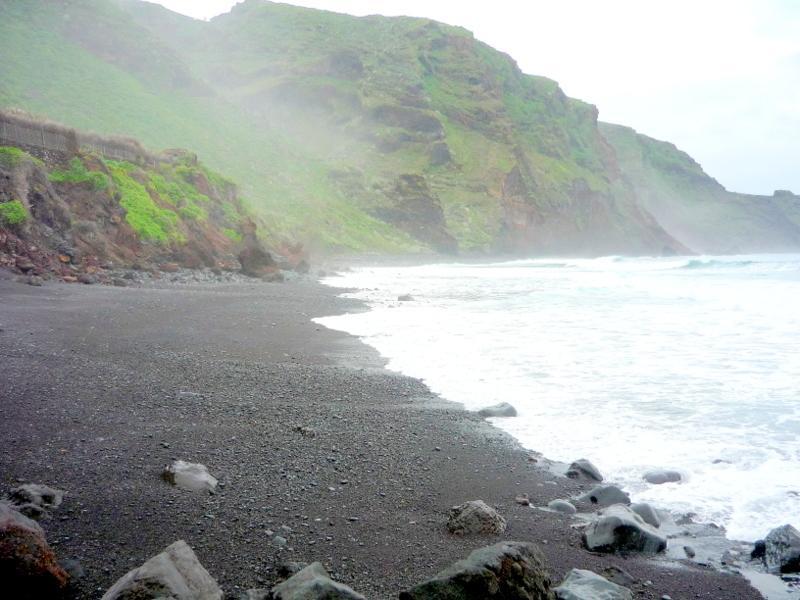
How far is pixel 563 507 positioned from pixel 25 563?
3.52 m

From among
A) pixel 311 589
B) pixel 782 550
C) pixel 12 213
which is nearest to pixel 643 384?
pixel 782 550

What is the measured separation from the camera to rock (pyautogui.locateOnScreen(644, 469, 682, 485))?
497 centimetres

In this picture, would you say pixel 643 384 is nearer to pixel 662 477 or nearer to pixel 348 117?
pixel 662 477

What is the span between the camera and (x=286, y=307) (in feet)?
51.2

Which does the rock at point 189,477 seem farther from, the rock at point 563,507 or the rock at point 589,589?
the rock at point 563,507

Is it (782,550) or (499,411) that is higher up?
(782,550)

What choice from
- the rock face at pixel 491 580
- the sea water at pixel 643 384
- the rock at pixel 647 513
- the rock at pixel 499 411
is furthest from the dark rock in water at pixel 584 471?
the rock face at pixel 491 580

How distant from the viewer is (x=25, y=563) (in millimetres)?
2568

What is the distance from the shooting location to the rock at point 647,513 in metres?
4.20

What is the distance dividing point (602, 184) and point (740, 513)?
117 meters

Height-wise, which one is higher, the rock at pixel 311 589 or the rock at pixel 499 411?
the rock at pixel 311 589

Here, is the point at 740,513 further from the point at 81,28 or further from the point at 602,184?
the point at 602,184

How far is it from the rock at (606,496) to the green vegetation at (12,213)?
15197 millimetres

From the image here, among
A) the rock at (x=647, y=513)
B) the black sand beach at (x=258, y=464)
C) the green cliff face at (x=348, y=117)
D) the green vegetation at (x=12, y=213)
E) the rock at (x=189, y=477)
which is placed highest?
the green cliff face at (x=348, y=117)
